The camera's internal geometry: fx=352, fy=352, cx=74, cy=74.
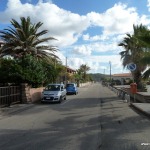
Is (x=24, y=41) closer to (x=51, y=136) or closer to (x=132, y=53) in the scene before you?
(x=132, y=53)

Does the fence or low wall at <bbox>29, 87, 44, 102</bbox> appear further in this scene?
low wall at <bbox>29, 87, 44, 102</bbox>

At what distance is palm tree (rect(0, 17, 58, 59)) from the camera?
39500mm

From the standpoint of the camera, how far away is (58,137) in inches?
437

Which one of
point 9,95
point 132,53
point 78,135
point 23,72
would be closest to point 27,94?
point 23,72

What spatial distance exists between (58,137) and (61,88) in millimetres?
19683

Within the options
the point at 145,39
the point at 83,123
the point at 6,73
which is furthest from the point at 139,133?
the point at 6,73

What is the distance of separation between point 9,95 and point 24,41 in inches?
635

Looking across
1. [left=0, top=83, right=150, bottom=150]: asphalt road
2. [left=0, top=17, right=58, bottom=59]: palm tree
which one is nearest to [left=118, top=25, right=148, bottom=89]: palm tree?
[left=0, top=17, right=58, bottom=59]: palm tree

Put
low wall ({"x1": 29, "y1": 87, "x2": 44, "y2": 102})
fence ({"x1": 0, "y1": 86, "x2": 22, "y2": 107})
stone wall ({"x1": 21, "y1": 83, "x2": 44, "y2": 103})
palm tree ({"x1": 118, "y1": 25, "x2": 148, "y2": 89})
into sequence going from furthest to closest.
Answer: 1. palm tree ({"x1": 118, "y1": 25, "x2": 148, "y2": 89})
2. low wall ({"x1": 29, "y1": 87, "x2": 44, "y2": 102})
3. stone wall ({"x1": 21, "y1": 83, "x2": 44, "y2": 103})
4. fence ({"x1": 0, "y1": 86, "x2": 22, "y2": 107})

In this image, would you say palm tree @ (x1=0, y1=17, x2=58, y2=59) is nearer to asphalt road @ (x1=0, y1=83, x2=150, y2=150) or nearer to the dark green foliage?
the dark green foliage

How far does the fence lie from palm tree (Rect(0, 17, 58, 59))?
11821 millimetres

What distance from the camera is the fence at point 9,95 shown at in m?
24.0

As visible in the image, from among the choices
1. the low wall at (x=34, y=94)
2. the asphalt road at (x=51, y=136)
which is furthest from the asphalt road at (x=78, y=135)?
the low wall at (x=34, y=94)

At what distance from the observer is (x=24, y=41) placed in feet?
132
